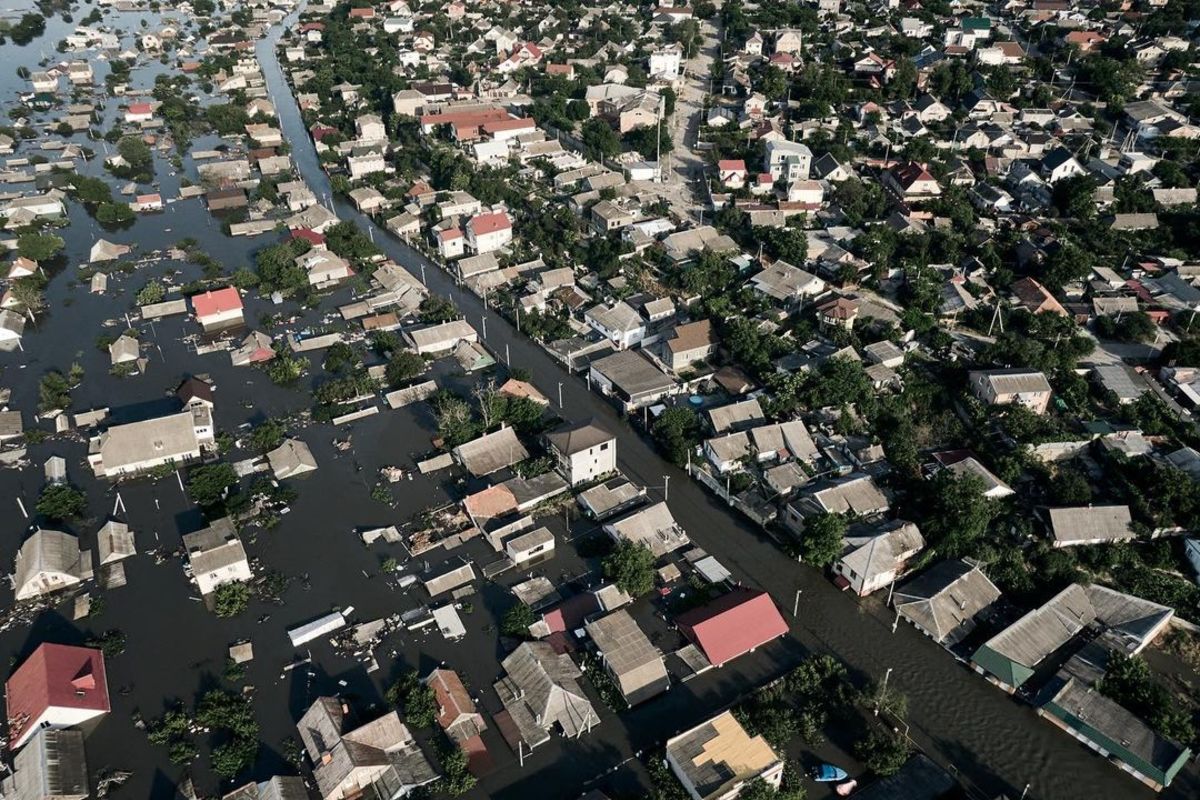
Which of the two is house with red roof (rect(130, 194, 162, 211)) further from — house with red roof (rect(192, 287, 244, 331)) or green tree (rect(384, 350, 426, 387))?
green tree (rect(384, 350, 426, 387))

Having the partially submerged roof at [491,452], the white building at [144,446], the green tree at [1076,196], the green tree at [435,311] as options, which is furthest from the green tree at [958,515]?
the green tree at [1076,196]

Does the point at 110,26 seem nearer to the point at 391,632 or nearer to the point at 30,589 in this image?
the point at 30,589

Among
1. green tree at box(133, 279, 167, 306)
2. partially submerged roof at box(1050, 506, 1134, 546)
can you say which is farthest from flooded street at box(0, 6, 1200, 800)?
partially submerged roof at box(1050, 506, 1134, 546)

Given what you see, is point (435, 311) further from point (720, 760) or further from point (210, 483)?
point (720, 760)

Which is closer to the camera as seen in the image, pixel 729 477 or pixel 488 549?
pixel 488 549

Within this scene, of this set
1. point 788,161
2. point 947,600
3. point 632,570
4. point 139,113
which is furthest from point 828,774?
point 139,113

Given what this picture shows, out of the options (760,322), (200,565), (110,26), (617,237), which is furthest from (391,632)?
(110,26)
